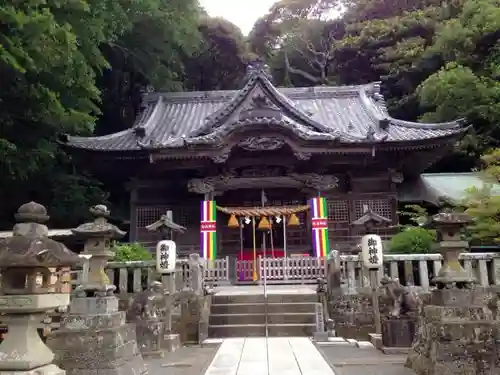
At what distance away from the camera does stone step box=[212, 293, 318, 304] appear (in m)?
10.8

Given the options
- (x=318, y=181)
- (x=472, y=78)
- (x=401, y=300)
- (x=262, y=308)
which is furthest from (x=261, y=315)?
(x=472, y=78)

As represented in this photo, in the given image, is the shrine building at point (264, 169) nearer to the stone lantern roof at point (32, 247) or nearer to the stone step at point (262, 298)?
the stone step at point (262, 298)

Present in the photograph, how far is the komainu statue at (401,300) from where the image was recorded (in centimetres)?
772

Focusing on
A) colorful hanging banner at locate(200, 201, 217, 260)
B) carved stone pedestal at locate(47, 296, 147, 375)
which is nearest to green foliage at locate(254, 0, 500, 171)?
colorful hanging banner at locate(200, 201, 217, 260)

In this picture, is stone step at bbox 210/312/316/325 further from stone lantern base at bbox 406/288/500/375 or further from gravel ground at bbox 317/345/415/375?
stone lantern base at bbox 406/288/500/375

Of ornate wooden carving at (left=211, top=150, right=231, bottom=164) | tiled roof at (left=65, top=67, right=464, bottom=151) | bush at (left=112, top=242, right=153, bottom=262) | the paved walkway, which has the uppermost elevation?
tiled roof at (left=65, top=67, right=464, bottom=151)

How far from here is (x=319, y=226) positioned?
1531cm

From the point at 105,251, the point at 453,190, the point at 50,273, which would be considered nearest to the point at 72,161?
the point at 105,251

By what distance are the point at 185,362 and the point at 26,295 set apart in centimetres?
376

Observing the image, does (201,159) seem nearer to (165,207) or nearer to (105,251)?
(165,207)

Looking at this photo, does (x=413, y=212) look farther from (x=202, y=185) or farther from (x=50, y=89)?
(x=50, y=89)

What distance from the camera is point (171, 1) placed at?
22781mm

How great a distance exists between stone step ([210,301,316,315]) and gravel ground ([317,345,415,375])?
6.63 feet

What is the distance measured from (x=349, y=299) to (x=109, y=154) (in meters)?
10.8
